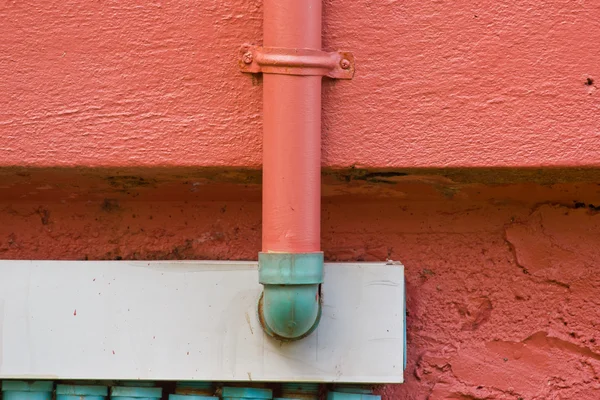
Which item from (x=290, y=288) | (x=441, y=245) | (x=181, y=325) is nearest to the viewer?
(x=290, y=288)

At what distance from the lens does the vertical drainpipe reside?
1.17m

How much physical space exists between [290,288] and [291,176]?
0.67 ft

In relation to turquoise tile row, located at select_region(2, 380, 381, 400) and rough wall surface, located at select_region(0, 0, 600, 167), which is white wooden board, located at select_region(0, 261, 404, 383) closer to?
turquoise tile row, located at select_region(2, 380, 381, 400)

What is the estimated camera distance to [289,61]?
1.19 m

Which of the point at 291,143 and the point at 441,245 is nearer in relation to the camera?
the point at 291,143

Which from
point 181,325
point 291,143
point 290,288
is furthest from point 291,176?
point 181,325

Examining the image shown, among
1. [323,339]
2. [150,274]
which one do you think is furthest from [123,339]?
[323,339]

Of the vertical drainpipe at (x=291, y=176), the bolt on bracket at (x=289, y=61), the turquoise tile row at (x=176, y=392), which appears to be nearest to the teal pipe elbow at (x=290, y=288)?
the vertical drainpipe at (x=291, y=176)

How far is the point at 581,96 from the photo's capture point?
124 centimetres

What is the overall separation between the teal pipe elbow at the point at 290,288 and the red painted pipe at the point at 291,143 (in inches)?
0.9

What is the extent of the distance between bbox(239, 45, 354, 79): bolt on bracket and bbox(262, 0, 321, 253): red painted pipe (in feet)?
0.03

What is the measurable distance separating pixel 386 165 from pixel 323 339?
368mm

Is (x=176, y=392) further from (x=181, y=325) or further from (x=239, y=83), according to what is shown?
(x=239, y=83)

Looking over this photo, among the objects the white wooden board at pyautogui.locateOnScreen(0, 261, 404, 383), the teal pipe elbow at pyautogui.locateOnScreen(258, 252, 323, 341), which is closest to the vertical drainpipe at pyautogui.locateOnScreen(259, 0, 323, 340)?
the teal pipe elbow at pyautogui.locateOnScreen(258, 252, 323, 341)
